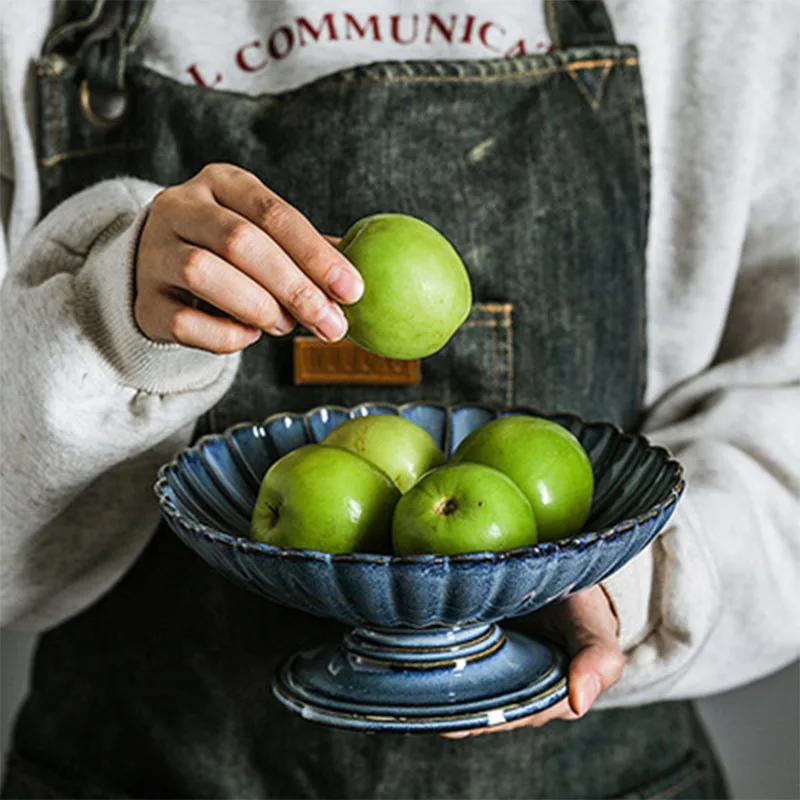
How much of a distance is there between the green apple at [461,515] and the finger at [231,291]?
0.34 ft

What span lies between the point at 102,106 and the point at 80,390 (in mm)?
271

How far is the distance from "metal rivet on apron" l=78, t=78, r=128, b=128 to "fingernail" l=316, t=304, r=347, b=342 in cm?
36

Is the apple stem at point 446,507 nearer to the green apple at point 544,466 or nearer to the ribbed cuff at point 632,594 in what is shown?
the green apple at point 544,466

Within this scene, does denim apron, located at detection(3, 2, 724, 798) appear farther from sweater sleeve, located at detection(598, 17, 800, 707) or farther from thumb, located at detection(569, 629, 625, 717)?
thumb, located at detection(569, 629, 625, 717)

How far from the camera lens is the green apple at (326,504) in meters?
0.56

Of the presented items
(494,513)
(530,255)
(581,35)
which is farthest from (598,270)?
(494,513)

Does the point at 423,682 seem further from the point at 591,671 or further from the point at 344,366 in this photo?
the point at 344,366

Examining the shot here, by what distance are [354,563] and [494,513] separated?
3.1 inches

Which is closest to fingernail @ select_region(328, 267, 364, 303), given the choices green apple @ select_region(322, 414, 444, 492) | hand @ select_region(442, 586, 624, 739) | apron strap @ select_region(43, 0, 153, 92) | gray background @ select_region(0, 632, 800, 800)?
green apple @ select_region(322, 414, 444, 492)

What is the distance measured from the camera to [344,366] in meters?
0.80

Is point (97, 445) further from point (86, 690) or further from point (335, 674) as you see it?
point (86, 690)

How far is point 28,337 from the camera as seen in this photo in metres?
0.68

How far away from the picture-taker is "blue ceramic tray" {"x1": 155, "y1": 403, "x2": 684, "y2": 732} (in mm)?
513

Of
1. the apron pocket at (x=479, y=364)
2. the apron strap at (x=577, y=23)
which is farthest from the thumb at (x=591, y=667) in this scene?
the apron strap at (x=577, y=23)
